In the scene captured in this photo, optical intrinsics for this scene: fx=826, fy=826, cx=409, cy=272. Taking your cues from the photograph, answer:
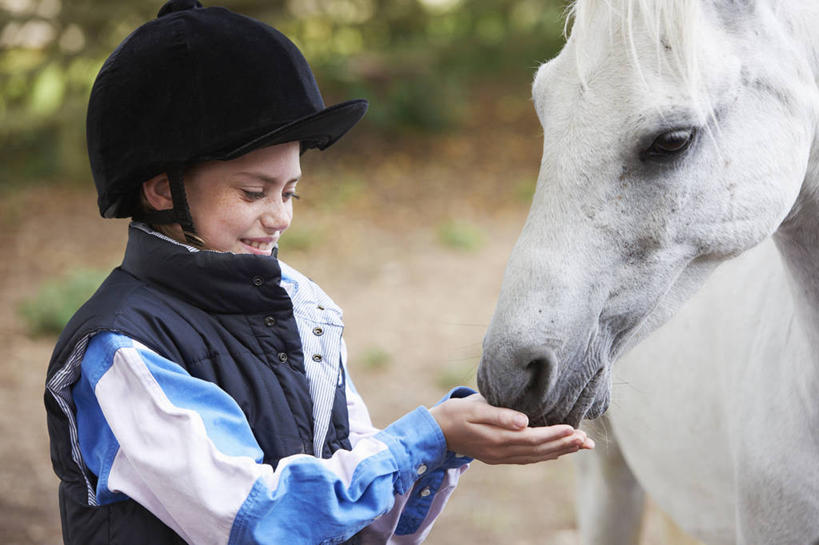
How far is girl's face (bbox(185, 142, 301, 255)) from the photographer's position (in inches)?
60.1

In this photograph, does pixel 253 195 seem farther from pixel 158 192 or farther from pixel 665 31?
pixel 665 31

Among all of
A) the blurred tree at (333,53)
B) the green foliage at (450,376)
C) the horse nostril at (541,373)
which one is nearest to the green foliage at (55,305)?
the green foliage at (450,376)

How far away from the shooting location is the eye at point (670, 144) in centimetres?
144

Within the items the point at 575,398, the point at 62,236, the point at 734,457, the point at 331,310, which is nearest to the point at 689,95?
the point at 575,398

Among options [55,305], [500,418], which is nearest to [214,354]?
[500,418]

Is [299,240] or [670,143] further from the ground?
[670,143]

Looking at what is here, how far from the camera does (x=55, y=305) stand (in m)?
5.68

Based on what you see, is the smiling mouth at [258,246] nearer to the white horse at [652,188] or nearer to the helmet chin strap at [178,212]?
the helmet chin strap at [178,212]

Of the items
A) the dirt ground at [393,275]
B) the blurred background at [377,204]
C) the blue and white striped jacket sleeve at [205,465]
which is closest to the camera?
the blue and white striped jacket sleeve at [205,465]

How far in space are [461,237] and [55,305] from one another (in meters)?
3.44

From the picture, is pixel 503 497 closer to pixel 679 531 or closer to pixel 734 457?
pixel 679 531

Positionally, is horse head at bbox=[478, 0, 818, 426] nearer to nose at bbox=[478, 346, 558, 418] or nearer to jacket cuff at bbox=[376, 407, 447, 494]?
nose at bbox=[478, 346, 558, 418]

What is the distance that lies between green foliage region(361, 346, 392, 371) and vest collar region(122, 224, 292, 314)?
3953 millimetres

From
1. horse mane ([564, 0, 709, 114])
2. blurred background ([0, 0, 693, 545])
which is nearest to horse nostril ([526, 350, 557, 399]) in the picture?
horse mane ([564, 0, 709, 114])
